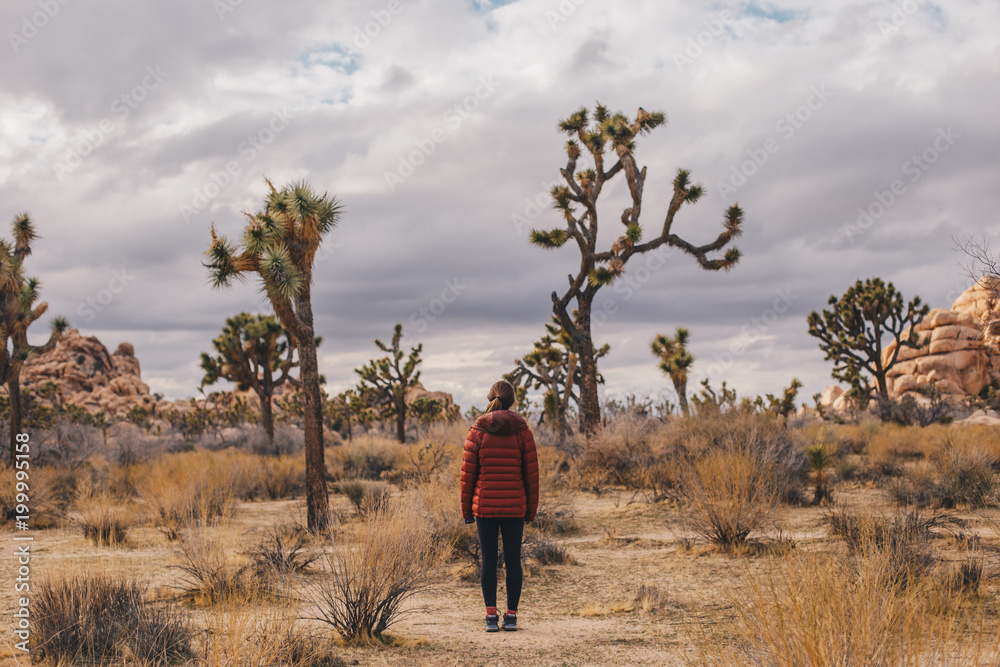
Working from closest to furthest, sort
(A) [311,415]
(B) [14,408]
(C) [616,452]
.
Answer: (A) [311,415] < (C) [616,452] < (B) [14,408]

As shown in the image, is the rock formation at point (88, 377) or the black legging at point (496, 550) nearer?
the black legging at point (496, 550)

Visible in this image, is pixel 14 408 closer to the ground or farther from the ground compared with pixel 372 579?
farther from the ground

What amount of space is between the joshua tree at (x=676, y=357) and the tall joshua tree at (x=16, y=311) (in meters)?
21.4

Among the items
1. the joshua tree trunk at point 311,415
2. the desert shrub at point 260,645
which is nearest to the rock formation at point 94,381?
the joshua tree trunk at point 311,415

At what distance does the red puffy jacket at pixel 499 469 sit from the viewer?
6.00m

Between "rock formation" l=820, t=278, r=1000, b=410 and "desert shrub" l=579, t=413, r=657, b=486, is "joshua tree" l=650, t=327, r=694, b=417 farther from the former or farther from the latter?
"rock formation" l=820, t=278, r=1000, b=410

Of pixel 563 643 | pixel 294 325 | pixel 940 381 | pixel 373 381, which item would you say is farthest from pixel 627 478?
A: pixel 940 381

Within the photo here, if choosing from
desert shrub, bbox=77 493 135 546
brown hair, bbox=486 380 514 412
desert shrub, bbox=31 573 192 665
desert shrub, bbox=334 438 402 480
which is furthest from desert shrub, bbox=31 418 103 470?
brown hair, bbox=486 380 514 412

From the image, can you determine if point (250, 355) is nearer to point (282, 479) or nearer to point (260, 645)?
point (282, 479)

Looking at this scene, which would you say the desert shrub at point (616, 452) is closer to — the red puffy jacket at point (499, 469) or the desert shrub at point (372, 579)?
the red puffy jacket at point (499, 469)

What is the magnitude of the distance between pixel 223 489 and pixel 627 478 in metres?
9.42

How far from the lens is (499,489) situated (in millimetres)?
5992

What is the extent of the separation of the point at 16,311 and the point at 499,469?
786 inches

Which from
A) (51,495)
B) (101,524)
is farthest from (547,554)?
(51,495)
